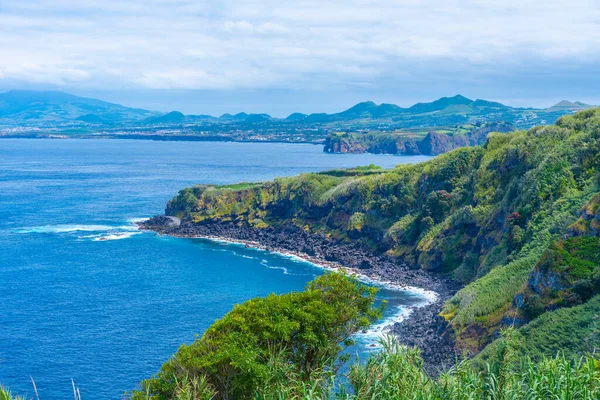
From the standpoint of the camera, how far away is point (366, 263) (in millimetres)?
96562

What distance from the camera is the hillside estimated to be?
Answer: 178 feet

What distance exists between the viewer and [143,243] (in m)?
112

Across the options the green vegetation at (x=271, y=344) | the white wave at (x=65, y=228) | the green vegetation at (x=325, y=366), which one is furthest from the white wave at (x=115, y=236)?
the green vegetation at (x=325, y=366)

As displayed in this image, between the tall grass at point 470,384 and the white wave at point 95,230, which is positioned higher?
the tall grass at point 470,384

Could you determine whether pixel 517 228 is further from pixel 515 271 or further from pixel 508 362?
pixel 508 362

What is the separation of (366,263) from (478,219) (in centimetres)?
1845

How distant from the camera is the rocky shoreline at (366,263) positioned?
6306cm

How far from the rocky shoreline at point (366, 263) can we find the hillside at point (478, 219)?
0.72m

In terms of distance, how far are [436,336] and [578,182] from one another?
2938 cm

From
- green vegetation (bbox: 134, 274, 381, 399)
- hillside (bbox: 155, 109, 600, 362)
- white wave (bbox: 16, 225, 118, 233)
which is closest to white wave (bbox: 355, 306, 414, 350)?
hillside (bbox: 155, 109, 600, 362)

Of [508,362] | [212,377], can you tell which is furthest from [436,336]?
[508,362]

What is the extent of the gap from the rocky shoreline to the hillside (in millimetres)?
717

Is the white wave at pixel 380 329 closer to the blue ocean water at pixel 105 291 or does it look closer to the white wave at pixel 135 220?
the blue ocean water at pixel 105 291

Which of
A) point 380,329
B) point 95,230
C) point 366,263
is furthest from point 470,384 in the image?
point 95,230
